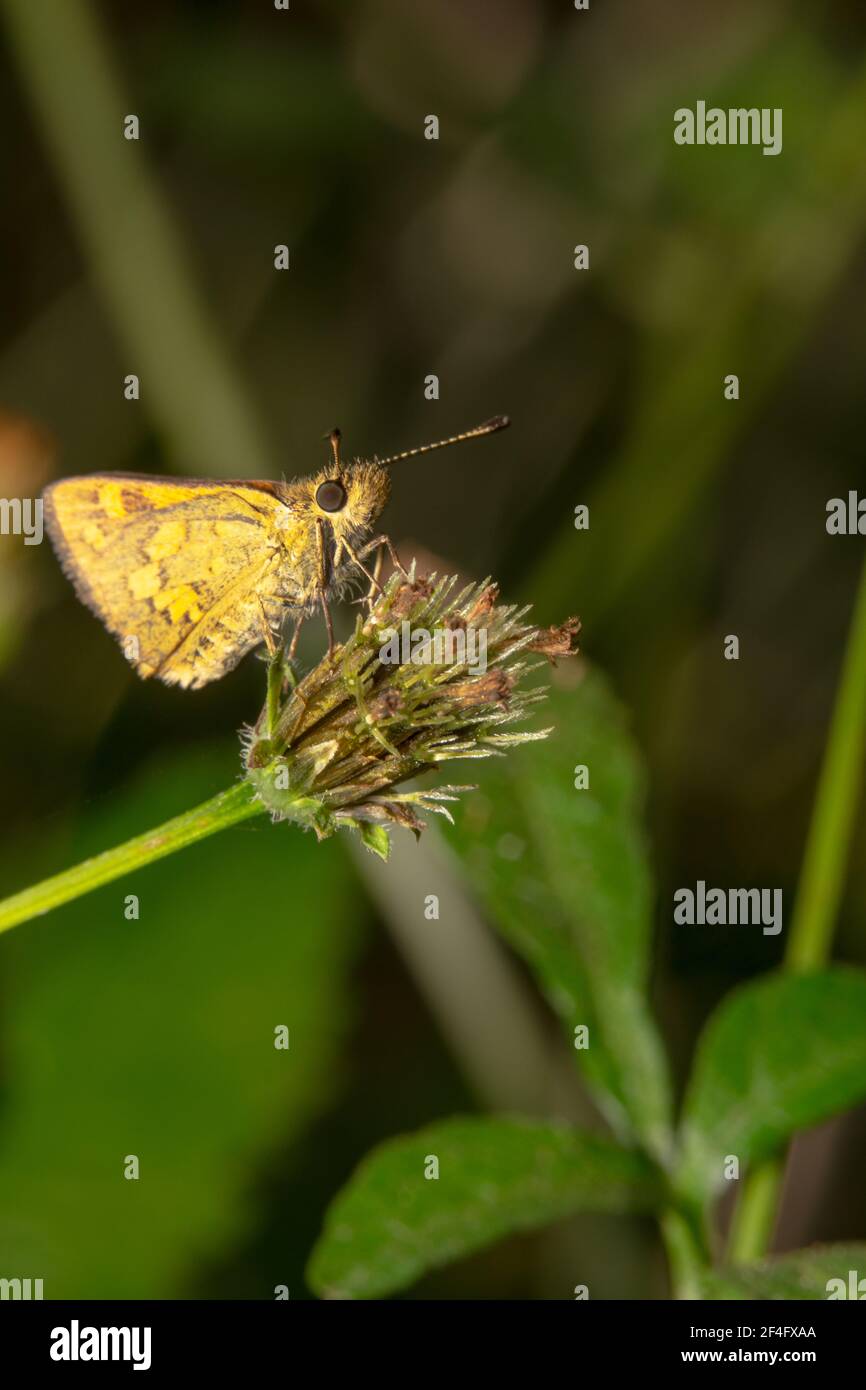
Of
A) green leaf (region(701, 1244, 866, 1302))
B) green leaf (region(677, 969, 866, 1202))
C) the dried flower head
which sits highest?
the dried flower head

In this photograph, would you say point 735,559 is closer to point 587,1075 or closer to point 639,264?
point 639,264

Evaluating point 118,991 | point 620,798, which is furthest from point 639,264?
point 118,991

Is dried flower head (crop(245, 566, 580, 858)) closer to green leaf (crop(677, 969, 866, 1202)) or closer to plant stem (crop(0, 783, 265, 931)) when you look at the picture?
plant stem (crop(0, 783, 265, 931))

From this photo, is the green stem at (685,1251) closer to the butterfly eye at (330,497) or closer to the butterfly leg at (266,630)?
the butterfly leg at (266,630)

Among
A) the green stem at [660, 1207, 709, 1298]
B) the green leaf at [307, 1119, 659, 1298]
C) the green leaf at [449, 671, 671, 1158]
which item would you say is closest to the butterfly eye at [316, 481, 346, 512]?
the green leaf at [449, 671, 671, 1158]

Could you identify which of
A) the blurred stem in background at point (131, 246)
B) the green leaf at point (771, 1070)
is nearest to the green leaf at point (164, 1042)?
the blurred stem in background at point (131, 246)

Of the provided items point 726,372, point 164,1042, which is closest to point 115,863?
point 164,1042
